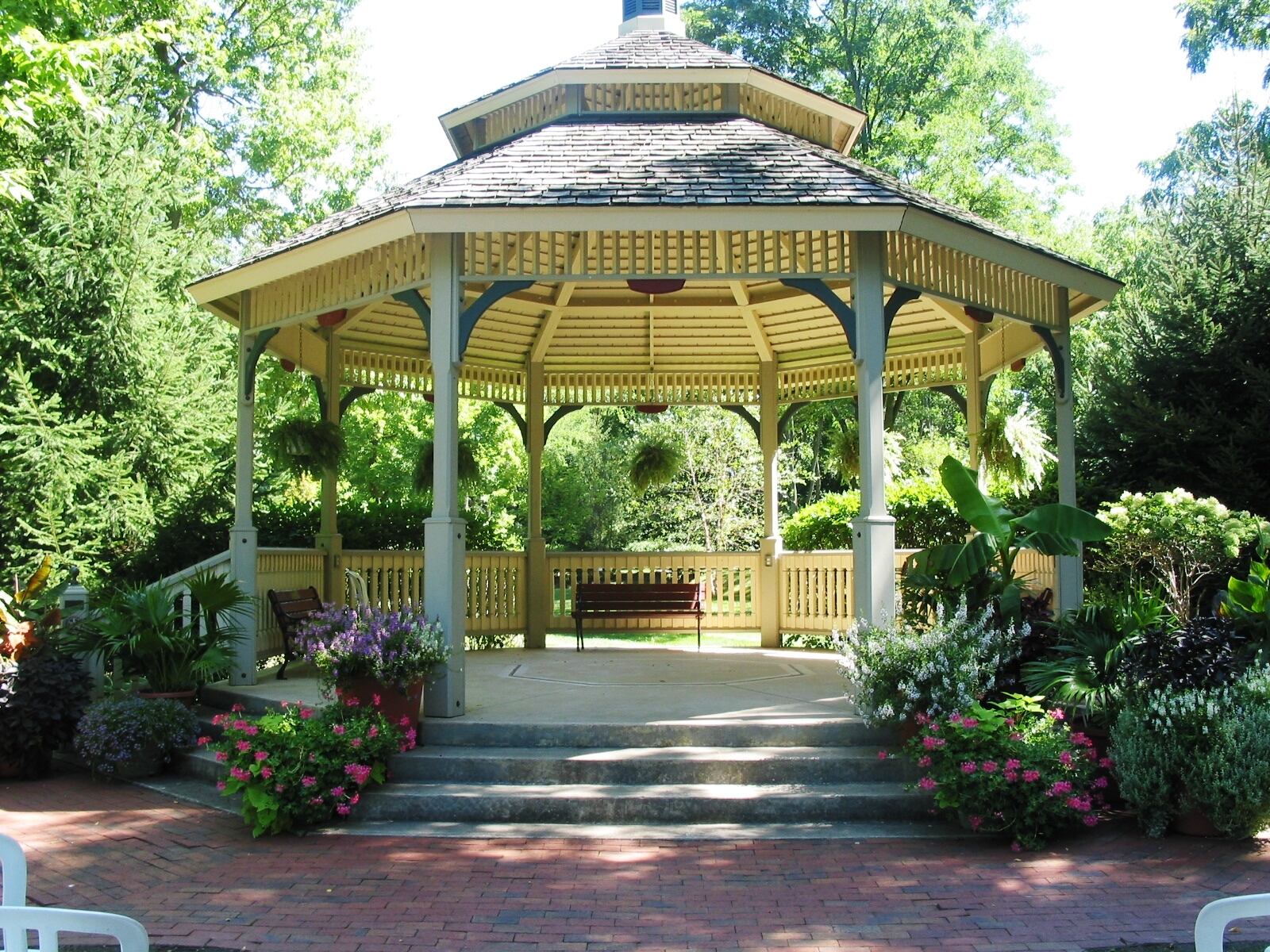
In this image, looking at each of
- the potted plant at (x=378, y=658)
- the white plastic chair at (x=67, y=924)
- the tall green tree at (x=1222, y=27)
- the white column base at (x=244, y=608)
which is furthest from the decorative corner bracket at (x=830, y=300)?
the tall green tree at (x=1222, y=27)

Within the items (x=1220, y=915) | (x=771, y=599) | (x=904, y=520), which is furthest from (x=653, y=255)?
(x=904, y=520)

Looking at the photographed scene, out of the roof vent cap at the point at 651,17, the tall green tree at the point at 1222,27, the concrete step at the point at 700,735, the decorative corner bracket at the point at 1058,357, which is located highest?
the tall green tree at the point at 1222,27

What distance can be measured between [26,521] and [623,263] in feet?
31.5

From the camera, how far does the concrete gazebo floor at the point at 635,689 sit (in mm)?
Result: 7664

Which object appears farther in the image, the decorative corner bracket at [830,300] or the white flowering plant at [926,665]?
the decorative corner bracket at [830,300]

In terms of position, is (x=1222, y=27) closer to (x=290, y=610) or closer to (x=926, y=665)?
(x=926, y=665)

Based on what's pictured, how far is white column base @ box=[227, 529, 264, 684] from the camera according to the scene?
9.44 metres

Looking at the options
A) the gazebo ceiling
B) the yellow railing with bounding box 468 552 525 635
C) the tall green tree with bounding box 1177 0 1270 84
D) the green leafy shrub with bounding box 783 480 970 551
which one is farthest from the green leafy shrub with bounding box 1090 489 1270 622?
the tall green tree with bounding box 1177 0 1270 84

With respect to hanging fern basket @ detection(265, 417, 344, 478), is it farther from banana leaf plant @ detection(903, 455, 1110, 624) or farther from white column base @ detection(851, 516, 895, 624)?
banana leaf plant @ detection(903, 455, 1110, 624)

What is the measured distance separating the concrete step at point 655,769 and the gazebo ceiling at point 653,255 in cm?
345

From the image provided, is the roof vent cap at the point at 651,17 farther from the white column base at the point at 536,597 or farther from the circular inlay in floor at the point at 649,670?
the circular inlay in floor at the point at 649,670

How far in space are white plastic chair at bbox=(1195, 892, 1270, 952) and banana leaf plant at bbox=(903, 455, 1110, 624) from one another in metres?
5.36

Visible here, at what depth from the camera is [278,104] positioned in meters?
22.7

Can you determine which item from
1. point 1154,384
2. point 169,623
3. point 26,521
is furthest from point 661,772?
point 26,521
